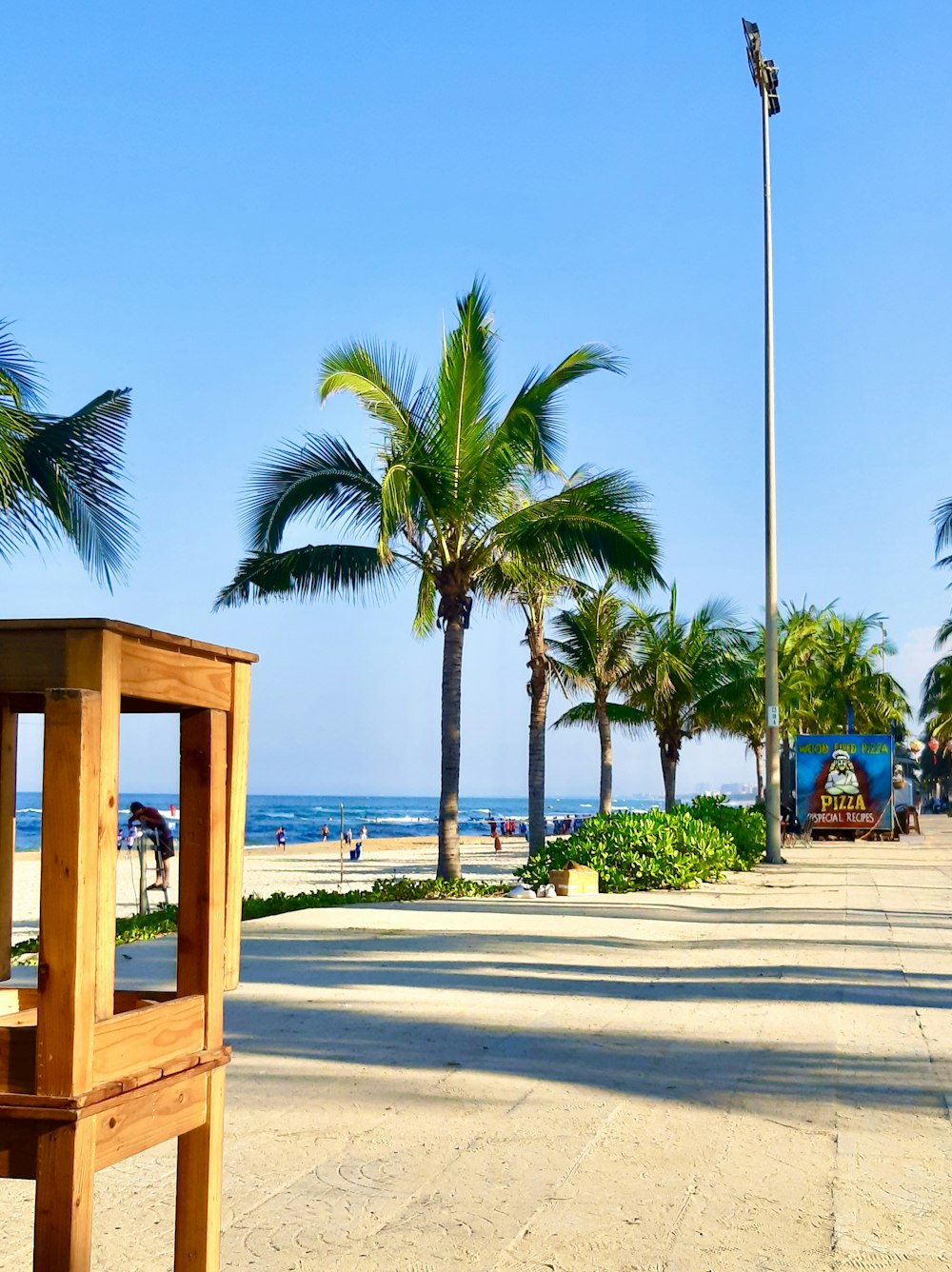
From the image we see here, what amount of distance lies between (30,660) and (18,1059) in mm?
828

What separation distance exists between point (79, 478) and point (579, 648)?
702 inches

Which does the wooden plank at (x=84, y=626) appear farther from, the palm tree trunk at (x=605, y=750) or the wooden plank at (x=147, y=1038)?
the palm tree trunk at (x=605, y=750)

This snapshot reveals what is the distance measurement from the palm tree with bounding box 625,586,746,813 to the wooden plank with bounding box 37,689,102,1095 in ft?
93.4

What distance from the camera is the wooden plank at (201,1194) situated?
3.02 meters

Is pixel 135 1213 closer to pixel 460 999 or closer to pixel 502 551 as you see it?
pixel 460 999

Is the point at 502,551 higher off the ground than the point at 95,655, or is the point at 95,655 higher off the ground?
the point at 502,551

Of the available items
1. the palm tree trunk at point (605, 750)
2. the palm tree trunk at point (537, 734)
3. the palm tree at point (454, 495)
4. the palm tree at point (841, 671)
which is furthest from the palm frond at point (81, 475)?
the palm tree at point (841, 671)

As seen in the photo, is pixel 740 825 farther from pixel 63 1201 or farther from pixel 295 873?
pixel 63 1201

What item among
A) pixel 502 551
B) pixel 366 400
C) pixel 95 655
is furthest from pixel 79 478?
pixel 95 655

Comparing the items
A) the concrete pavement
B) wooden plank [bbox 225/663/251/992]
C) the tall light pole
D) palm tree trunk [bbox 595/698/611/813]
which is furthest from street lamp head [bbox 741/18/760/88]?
wooden plank [bbox 225/663/251/992]

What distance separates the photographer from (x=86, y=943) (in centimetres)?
258

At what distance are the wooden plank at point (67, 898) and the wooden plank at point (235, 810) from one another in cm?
62

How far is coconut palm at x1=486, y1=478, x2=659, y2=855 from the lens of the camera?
16938 millimetres

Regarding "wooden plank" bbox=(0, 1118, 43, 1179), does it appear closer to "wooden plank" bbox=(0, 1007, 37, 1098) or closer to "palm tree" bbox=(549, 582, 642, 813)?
"wooden plank" bbox=(0, 1007, 37, 1098)
